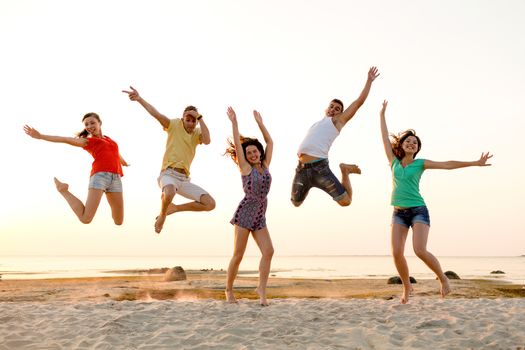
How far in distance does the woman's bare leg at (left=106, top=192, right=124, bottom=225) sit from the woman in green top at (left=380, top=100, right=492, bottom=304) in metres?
4.42

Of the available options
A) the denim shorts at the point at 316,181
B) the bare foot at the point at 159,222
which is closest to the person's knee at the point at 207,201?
the bare foot at the point at 159,222

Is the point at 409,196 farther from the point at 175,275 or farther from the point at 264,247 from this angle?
the point at 175,275

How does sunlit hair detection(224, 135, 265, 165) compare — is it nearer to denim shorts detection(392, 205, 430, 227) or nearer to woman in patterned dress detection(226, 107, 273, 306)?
woman in patterned dress detection(226, 107, 273, 306)

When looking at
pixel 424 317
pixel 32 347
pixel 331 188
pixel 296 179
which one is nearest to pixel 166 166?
pixel 296 179

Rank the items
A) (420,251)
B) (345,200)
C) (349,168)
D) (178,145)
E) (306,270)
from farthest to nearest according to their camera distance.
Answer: (306,270)
(349,168)
(345,200)
(178,145)
(420,251)

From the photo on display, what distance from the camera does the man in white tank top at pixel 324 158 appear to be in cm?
900

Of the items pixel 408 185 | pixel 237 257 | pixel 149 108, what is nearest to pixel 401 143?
pixel 408 185

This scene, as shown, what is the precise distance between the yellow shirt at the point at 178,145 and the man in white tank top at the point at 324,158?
1887 mm

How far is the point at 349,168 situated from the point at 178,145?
9.90 ft

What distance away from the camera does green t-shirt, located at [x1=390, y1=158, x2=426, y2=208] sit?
8.33m

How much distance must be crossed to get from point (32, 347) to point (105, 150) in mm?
3191

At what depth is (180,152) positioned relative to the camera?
8750mm

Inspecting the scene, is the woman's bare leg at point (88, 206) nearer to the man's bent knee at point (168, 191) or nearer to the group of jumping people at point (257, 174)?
the group of jumping people at point (257, 174)

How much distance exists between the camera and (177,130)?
8.74m
